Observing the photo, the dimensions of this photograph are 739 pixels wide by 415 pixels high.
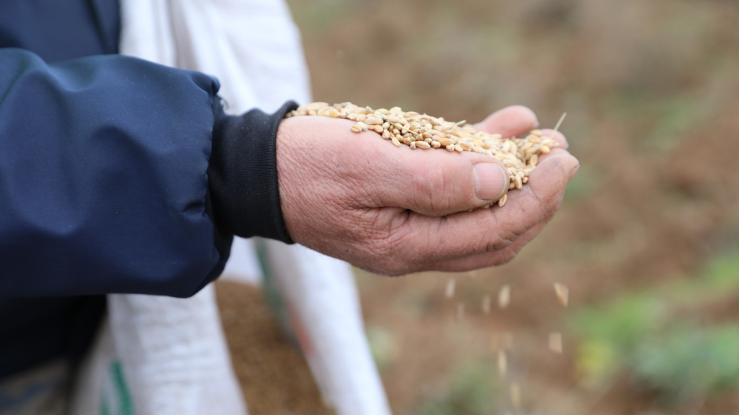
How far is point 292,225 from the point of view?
4.18ft

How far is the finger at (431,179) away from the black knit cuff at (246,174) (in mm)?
219

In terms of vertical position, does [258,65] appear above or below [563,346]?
above

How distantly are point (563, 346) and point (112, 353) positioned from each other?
81.1 inches

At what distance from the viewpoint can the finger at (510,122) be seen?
1590mm

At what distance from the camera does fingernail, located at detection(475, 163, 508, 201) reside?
1.20 metres

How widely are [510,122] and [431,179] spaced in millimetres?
538

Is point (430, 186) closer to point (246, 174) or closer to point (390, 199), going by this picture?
point (390, 199)

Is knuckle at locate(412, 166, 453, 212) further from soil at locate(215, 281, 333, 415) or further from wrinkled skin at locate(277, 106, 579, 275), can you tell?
soil at locate(215, 281, 333, 415)

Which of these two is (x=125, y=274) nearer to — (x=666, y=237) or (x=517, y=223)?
(x=517, y=223)

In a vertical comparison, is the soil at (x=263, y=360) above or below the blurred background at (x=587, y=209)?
below

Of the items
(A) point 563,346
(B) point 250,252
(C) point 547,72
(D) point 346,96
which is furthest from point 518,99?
(B) point 250,252

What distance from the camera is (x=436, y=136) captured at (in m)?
1.27

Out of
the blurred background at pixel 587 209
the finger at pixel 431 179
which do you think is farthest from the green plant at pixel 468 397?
the finger at pixel 431 179

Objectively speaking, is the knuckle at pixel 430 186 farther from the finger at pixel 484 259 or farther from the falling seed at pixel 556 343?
the falling seed at pixel 556 343
